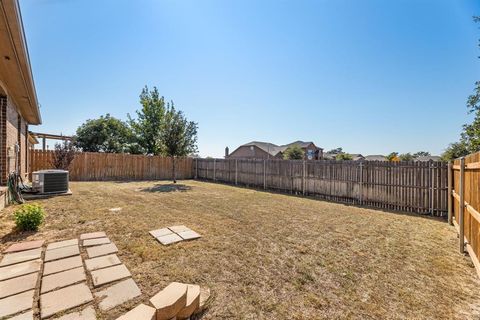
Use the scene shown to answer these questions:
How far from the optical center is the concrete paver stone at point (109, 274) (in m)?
2.06

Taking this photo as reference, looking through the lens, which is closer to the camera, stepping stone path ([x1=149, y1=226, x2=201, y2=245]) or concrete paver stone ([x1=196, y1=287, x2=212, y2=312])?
concrete paver stone ([x1=196, y1=287, x2=212, y2=312])

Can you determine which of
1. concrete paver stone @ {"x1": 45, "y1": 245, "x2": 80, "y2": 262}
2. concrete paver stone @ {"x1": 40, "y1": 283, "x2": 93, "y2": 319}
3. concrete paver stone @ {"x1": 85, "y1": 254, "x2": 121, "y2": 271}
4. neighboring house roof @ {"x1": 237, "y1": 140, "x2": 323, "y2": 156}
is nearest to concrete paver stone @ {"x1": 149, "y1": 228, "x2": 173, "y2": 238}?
concrete paver stone @ {"x1": 85, "y1": 254, "x2": 121, "y2": 271}

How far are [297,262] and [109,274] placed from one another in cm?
222

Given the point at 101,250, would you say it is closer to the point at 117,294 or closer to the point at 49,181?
the point at 117,294

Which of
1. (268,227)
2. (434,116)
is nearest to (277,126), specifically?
(434,116)

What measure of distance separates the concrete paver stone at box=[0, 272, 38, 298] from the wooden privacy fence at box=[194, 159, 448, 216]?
27.1ft

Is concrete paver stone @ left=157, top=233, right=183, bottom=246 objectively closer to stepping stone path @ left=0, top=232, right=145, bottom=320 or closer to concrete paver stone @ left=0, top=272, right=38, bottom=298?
stepping stone path @ left=0, top=232, right=145, bottom=320

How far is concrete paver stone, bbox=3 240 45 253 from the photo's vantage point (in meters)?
2.76

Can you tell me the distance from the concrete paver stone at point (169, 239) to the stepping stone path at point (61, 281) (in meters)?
0.63

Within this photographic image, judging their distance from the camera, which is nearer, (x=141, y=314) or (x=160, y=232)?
(x=141, y=314)

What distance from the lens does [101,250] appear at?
111 inches

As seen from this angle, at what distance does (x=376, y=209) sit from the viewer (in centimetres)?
660

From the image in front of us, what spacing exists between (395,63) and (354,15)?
3530 mm

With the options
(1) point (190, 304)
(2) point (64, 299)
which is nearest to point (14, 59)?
(2) point (64, 299)
